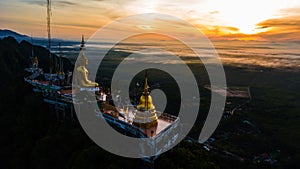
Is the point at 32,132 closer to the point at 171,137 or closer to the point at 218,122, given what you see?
the point at 171,137

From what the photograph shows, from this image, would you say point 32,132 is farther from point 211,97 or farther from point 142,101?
point 211,97

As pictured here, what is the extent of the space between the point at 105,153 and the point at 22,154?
368 inches

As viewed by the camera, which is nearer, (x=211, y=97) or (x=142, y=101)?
(x=142, y=101)

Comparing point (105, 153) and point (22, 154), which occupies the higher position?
point (105, 153)

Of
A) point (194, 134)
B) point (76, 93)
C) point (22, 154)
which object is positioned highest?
point (76, 93)

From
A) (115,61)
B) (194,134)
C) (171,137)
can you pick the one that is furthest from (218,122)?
(115,61)

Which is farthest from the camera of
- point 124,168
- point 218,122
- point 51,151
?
point 218,122

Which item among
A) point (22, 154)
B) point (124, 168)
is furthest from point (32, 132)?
point (124, 168)

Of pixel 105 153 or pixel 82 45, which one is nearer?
pixel 105 153

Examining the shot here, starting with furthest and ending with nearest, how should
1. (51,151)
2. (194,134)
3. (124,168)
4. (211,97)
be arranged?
1. (211,97)
2. (194,134)
3. (51,151)
4. (124,168)

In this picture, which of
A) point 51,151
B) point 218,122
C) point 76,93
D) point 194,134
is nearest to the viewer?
point 51,151

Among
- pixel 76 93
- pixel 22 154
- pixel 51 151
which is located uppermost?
pixel 76 93

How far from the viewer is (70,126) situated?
1814 centimetres

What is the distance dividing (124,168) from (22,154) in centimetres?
1072
